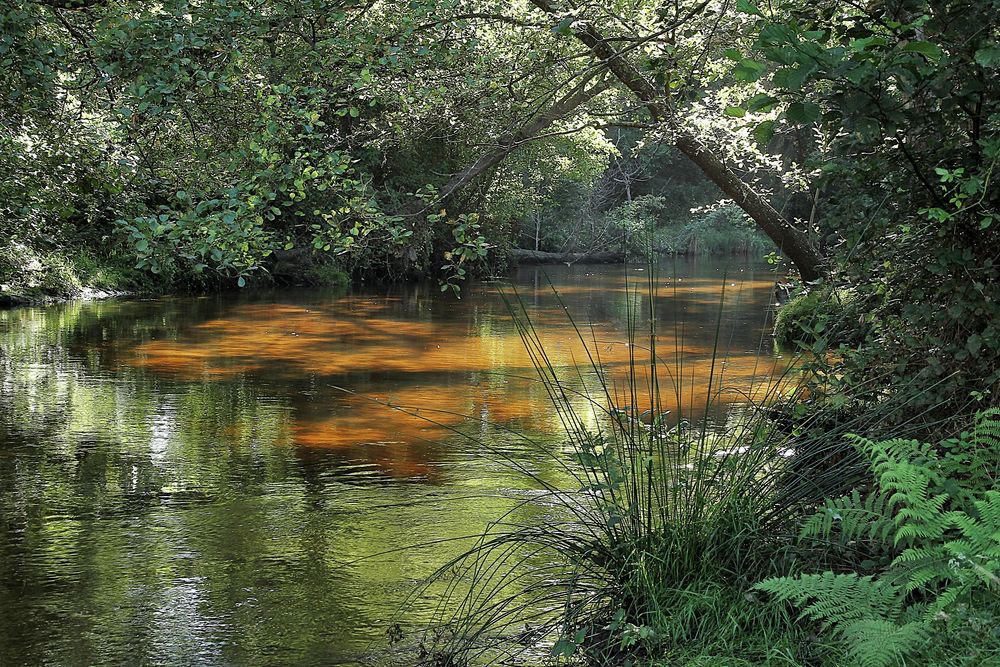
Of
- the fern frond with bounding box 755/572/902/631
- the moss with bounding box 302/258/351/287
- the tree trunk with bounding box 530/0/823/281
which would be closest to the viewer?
the fern frond with bounding box 755/572/902/631

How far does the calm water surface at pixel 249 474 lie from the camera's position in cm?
436

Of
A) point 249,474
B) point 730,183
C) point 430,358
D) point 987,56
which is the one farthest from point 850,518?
point 430,358

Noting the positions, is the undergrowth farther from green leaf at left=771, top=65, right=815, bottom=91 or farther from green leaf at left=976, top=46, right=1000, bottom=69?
green leaf at left=976, top=46, right=1000, bottom=69

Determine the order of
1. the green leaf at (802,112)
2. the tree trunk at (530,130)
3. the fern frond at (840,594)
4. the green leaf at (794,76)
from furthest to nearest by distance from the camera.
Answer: the tree trunk at (530,130), the green leaf at (802,112), the green leaf at (794,76), the fern frond at (840,594)

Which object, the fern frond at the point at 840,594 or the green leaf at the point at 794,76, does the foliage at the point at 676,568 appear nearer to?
the fern frond at the point at 840,594

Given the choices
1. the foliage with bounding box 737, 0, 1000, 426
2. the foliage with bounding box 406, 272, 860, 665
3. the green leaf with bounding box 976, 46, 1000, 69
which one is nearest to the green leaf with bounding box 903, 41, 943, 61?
the foliage with bounding box 737, 0, 1000, 426

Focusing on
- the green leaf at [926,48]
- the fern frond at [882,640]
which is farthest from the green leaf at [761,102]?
the fern frond at [882,640]

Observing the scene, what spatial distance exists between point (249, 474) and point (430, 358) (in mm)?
5973

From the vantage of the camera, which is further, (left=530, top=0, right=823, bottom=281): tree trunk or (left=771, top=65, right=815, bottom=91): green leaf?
(left=530, top=0, right=823, bottom=281): tree trunk

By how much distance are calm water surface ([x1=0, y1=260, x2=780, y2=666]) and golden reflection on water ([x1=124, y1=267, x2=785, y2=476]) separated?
59 mm

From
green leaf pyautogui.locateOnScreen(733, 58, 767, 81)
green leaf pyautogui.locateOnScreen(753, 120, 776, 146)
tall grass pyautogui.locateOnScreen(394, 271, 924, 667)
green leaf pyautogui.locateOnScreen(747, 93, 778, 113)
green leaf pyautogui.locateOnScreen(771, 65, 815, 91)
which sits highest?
green leaf pyautogui.locateOnScreen(733, 58, 767, 81)

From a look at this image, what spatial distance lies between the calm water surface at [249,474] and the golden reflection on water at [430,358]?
6 cm

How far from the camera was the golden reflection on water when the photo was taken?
839 centimetres

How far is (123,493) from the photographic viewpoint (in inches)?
251
